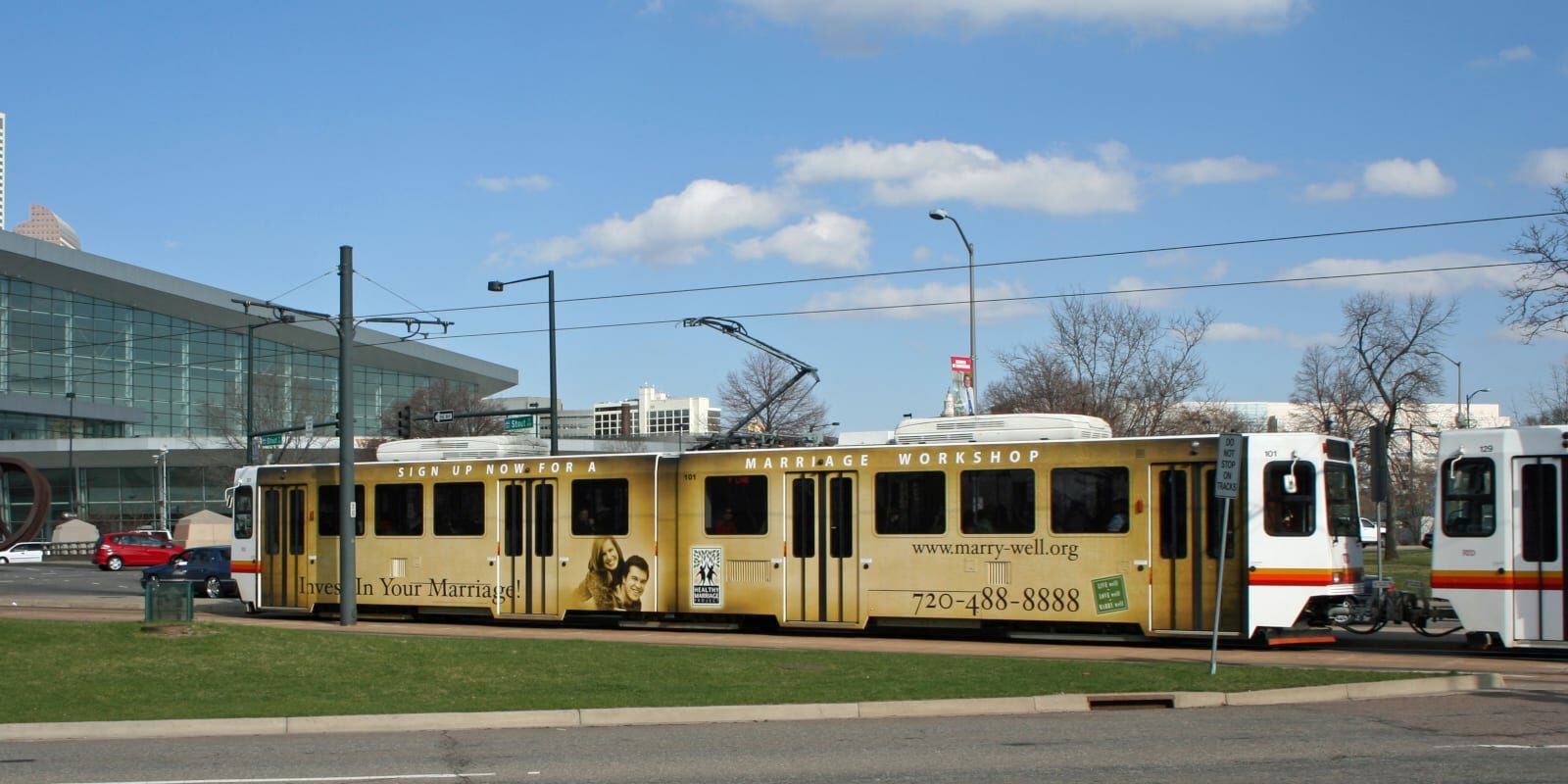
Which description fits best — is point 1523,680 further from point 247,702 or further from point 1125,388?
point 1125,388

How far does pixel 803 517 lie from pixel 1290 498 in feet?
23.3

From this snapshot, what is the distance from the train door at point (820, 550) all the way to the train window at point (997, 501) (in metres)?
1.77

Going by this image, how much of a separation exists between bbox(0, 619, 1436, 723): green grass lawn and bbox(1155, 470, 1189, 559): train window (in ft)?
9.30

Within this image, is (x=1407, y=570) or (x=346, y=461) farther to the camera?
(x=1407, y=570)

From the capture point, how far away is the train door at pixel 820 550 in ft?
71.5

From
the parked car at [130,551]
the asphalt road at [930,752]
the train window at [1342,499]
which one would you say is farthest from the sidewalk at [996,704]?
the parked car at [130,551]

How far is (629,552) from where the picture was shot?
23.6 m

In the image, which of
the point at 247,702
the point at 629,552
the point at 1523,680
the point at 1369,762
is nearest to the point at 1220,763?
the point at 1369,762

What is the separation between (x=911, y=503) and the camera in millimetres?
21453

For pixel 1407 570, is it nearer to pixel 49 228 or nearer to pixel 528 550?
pixel 528 550

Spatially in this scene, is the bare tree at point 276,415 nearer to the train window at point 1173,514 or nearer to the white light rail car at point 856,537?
the white light rail car at point 856,537

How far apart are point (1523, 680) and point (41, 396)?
80.4m

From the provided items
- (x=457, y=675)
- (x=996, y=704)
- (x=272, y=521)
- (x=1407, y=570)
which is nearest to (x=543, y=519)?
(x=272, y=521)

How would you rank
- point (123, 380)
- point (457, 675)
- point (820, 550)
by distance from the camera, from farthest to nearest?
1. point (123, 380)
2. point (820, 550)
3. point (457, 675)
